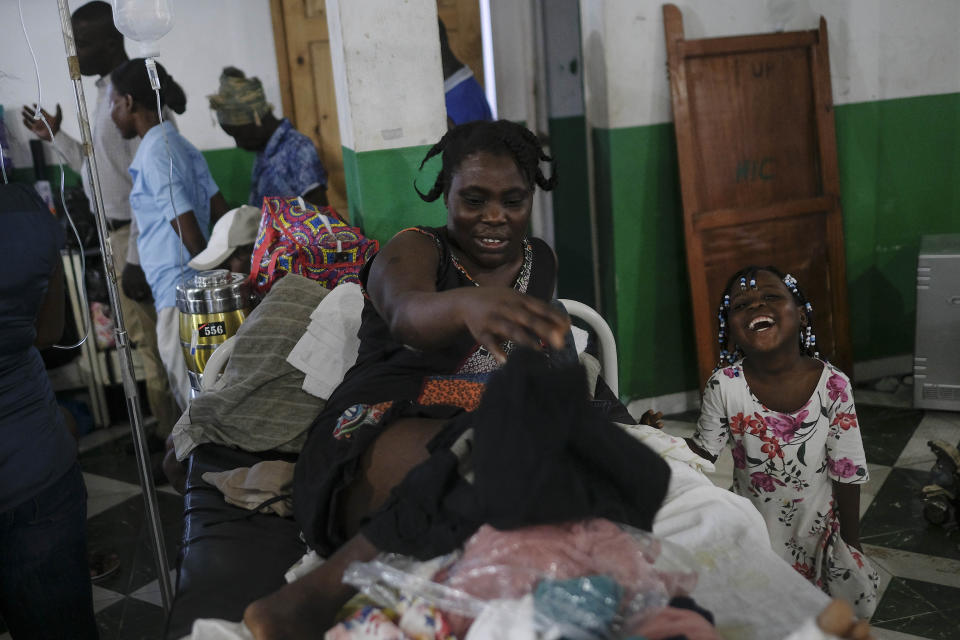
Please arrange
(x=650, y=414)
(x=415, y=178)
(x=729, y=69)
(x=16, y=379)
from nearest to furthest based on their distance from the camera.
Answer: (x=16, y=379) < (x=650, y=414) < (x=415, y=178) < (x=729, y=69)

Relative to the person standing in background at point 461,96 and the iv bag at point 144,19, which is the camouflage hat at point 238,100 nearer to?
the person standing in background at point 461,96

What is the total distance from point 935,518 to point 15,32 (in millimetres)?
4515

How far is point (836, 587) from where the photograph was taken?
7.82 feet

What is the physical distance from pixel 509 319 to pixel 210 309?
1965 mm

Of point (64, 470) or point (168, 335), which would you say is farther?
point (168, 335)

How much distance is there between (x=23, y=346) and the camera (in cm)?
212

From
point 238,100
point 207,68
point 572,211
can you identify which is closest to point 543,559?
point 572,211

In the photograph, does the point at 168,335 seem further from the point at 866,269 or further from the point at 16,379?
the point at 866,269

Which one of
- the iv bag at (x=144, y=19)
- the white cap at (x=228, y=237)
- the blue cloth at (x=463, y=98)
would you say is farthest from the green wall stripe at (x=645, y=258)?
the iv bag at (x=144, y=19)

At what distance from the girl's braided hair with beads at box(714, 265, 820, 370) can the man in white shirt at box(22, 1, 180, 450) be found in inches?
107

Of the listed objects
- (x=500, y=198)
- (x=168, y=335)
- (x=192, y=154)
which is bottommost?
(x=168, y=335)

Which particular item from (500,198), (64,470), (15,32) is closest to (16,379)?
(64,470)

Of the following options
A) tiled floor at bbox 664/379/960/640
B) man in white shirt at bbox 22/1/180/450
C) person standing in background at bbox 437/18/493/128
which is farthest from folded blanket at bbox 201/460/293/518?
person standing in background at bbox 437/18/493/128

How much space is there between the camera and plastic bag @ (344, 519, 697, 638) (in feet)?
3.94
